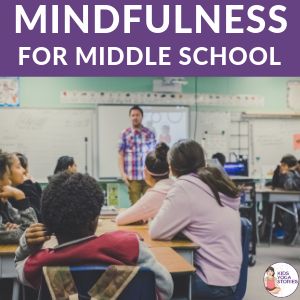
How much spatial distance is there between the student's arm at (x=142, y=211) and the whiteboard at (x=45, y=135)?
3.96 metres

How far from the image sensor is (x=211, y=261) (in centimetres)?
220

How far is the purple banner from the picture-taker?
3639 millimetres

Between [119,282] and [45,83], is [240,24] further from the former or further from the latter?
[45,83]

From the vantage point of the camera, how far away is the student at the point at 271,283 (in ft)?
12.6

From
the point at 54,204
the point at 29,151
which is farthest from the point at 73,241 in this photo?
the point at 29,151

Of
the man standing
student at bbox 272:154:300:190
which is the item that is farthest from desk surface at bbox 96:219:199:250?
student at bbox 272:154:300:190

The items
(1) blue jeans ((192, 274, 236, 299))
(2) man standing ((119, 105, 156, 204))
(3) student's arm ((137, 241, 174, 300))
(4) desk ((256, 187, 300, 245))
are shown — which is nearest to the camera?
(3) student's arm ((137, 241, 174, 300))

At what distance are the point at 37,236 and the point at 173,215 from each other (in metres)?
0.92

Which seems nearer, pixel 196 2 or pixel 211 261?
pixel 211 261

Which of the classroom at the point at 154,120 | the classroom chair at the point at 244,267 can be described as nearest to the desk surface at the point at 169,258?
the classroom chair at the point at 244,267

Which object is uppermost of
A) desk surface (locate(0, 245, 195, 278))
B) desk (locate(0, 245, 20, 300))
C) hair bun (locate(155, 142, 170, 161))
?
hair bun (locate(155, 142, 170, 161))

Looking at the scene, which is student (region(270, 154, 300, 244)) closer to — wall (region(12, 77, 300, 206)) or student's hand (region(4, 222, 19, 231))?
wall (region(12, 77, 300, 206))

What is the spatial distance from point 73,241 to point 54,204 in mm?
113

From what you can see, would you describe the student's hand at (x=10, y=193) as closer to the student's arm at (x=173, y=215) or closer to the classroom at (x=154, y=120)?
the student's arm at (x=173, y=215)
